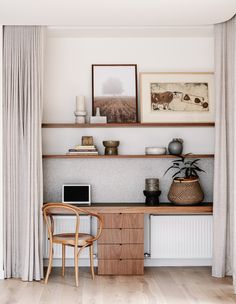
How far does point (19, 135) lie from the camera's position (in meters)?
5.50

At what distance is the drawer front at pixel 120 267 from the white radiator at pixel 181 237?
36cm

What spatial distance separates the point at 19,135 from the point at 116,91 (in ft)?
4.09

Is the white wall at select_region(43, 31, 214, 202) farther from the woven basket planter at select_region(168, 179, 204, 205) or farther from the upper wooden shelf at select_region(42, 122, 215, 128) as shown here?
the woven basket planter at select_region(168, 179, 204, 205)

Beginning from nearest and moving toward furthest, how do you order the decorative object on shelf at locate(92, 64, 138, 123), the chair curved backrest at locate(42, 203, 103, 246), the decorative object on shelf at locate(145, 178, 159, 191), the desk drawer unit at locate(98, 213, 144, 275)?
the chair curved backrest at locate(42, 203, 103, 246) < the desk drawer unit at locate(98, 213, 144, 275) < the decorative object on shelf at locate(145, 178, 159, 191) < the decorative object on shelf at locate(92, 64, 138, 123)

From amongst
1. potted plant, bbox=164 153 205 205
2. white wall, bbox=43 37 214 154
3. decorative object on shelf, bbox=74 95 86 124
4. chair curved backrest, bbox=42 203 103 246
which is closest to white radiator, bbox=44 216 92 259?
chair curved backrest, bbox=42 203 103 246

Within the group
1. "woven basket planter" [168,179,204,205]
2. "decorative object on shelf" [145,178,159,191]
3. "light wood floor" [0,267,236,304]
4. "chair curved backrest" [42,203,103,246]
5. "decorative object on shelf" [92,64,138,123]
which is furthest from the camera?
"decorative object on shelf" [92,64,138,123]

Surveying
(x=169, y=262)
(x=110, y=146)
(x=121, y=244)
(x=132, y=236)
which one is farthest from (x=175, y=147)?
(x=169, y=262)

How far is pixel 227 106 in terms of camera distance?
550cm

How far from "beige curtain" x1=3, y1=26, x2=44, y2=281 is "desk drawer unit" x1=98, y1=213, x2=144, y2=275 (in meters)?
0.69

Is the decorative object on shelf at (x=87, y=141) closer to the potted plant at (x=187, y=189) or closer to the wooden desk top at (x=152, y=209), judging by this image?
the wooden desk top at (x=152, y=209)

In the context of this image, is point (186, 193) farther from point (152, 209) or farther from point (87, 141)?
point (87, 141)

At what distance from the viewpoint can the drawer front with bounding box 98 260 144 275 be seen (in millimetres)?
5578

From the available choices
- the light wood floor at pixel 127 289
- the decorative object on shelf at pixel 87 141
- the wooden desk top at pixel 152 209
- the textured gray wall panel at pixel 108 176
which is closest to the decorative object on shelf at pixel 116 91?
the decorative object on shelf at pixel 87 141

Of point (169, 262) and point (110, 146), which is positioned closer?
point (110, 146)
